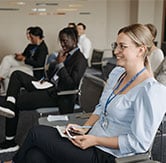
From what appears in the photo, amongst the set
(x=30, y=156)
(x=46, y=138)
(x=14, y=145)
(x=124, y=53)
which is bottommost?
(x=14, y=145)

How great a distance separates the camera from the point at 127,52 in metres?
1.65

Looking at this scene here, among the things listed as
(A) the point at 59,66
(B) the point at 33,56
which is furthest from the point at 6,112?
(B) the point at 33,56

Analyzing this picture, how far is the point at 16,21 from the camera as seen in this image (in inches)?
255

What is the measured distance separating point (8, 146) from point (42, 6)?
4.46 meters

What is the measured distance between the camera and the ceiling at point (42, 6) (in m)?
6.34

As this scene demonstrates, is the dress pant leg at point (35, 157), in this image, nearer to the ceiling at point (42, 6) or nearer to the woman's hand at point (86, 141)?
the woman's hand at point (86, 141)

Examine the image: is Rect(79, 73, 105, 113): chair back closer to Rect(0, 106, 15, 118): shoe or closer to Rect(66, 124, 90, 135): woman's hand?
Rect(66, 124, 90, 135): woman's hand

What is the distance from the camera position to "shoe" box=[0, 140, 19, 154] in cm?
288

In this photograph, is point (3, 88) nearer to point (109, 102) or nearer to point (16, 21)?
point (16, 21)

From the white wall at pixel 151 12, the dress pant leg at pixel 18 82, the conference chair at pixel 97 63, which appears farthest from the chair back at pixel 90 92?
the white wall at pixel 151 12

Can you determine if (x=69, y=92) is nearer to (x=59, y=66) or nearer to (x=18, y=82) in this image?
(x=59, y=66)

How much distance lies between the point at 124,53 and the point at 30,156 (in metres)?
0.82

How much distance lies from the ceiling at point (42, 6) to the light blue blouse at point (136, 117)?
5283 millimetres

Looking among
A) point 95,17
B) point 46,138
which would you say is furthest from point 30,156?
point 95,17
